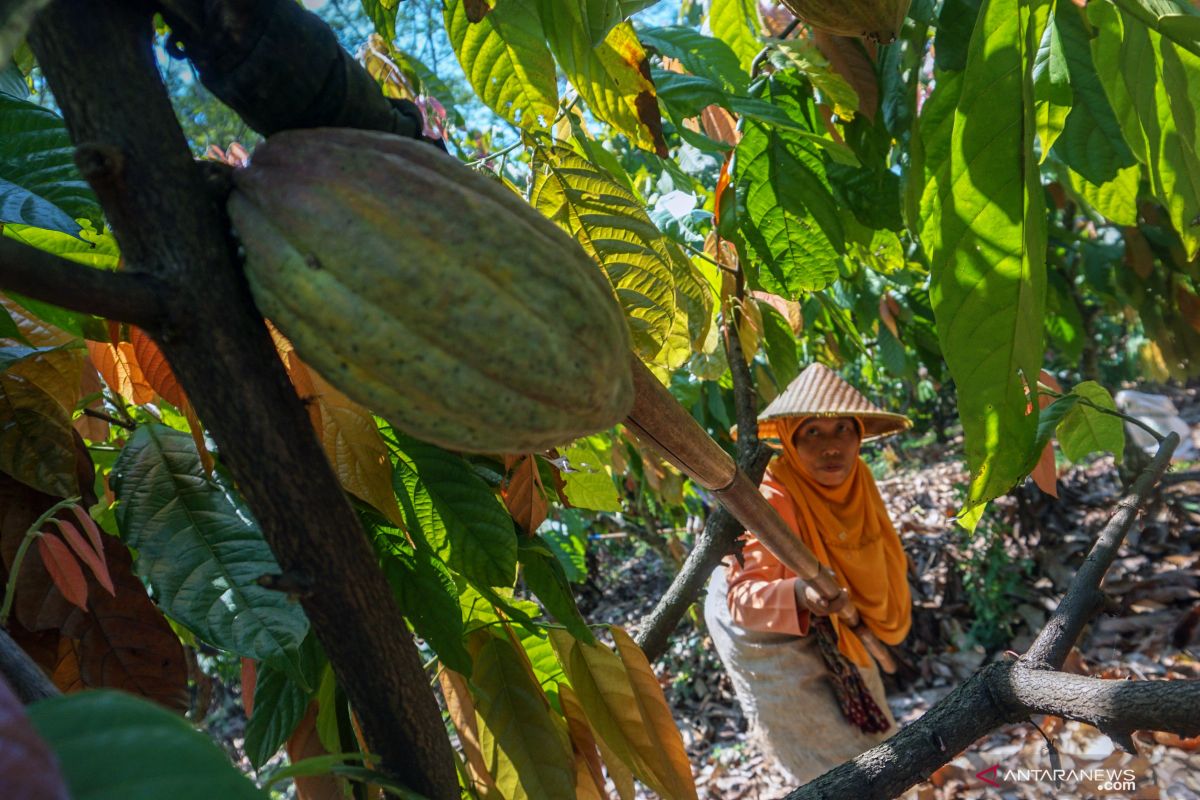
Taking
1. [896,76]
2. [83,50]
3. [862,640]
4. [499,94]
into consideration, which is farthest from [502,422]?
[862,640]

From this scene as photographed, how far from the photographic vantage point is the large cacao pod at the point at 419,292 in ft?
1.47

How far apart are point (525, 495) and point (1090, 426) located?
0.96 metres

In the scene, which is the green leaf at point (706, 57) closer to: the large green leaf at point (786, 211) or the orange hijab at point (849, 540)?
the large green leaf at point (786, 211)

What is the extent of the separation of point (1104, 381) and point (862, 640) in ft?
15.5

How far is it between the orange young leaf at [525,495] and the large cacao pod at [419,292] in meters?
0.56

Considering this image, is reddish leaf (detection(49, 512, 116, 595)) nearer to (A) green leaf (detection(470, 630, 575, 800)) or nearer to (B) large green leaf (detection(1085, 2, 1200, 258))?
(A) green leaf (detection(470, 630, 575, 800))

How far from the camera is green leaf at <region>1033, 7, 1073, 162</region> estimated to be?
0.89 meters

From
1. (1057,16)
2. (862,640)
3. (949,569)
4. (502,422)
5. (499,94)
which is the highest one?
(499,94)

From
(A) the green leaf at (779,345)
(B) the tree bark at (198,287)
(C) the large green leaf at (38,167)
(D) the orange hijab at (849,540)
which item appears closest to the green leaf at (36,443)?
(C) the large green leaf at (38,167)

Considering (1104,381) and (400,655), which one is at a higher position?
(400,655)

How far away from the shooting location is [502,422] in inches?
18.7

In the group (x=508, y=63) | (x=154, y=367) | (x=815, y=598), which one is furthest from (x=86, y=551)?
(x=815, y=598)

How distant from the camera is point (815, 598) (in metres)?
2.53

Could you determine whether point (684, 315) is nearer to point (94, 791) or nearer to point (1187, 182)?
point (1187, 182)
